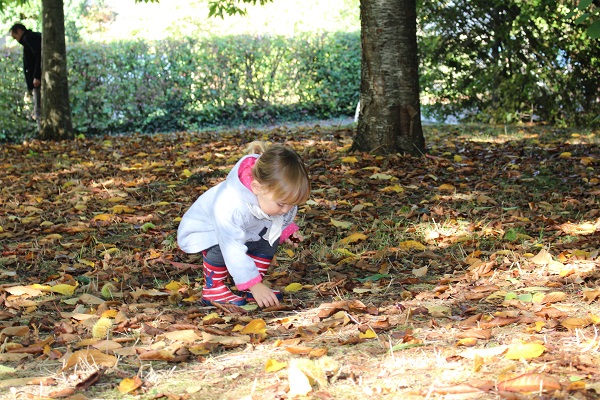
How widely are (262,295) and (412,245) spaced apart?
1339mm

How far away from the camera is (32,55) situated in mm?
10312

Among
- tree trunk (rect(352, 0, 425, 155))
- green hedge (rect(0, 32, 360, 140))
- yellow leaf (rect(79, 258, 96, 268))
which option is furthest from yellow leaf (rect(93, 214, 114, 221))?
green hedge (rect(0, 32, 360, 140))

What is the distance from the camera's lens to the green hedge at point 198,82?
12141mm

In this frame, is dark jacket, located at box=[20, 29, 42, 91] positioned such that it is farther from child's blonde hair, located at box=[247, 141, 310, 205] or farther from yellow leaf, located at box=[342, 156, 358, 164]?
child's blonde hair, located at box=[247, 141, 310, 205]

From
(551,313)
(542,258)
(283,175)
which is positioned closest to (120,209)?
(283,175)

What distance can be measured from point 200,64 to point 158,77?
77 centimetres

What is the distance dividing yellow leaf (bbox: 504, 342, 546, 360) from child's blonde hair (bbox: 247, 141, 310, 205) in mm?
1129

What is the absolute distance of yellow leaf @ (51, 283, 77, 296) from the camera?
12.1 feet

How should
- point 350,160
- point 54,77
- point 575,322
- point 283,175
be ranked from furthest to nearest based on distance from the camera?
point 54,77 < point 350,160 < point 283,175 < point 575,322

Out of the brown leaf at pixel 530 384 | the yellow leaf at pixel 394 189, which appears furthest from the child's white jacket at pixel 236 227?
the yellow leaf at pixel 394 189

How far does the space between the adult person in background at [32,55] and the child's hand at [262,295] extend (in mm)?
7687

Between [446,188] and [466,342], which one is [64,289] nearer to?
[466,342]

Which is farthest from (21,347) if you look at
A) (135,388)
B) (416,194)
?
(416,194)

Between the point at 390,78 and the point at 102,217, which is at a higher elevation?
the point at 390,78
